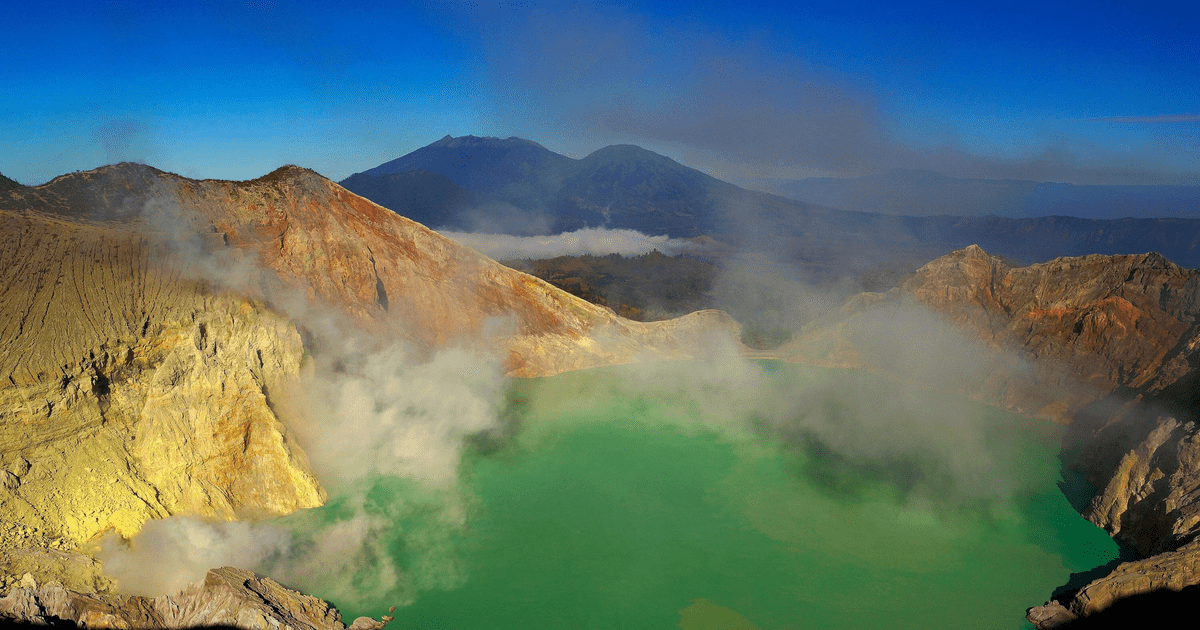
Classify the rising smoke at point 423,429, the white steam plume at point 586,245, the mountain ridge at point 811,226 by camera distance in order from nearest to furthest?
1. the rising smoke at point 423,429
2. the white steam plume at point 586,245
3. the mountain ridge at point 811,226

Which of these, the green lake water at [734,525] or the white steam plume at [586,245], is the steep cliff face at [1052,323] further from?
the white steam plume at [586,245]

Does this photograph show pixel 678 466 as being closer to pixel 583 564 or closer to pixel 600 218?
pixel 583 564

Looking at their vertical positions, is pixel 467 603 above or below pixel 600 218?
below

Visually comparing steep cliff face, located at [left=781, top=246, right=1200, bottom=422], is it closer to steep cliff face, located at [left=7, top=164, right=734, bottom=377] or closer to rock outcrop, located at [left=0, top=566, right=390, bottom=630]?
steep cliff face, located at [left=7, top=164, right=734, bottom=377]

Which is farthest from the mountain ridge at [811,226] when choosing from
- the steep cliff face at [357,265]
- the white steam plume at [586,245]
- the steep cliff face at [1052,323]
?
the steep cliff face at [357,265]

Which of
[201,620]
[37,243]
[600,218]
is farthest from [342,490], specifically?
[600,218]

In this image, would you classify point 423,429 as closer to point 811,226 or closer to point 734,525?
point 734,525
